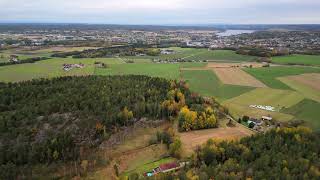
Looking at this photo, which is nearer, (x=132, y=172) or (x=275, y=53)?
(x=132, y=172)

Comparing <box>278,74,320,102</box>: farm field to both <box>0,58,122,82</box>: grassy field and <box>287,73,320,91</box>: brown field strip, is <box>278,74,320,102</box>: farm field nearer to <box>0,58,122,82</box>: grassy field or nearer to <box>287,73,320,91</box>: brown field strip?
<box>287,73,320,91</box>: brown field strip

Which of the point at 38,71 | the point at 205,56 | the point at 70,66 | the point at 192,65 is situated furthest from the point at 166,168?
the point at 205,56

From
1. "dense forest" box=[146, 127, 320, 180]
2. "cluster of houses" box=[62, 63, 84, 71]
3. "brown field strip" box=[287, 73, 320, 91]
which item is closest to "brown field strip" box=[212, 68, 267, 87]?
"brown field strip" box=[287, 73, 320, 91]

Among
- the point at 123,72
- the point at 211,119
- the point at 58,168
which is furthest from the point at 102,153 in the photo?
the point at 123,72

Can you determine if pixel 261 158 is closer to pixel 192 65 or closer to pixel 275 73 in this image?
pixel 275 73

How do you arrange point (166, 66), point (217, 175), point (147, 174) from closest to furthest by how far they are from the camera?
point (217, 175)
point (147, 174)
point (166, 66)

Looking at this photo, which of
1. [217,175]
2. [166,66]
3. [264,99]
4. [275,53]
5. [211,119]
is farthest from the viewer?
[275,53]

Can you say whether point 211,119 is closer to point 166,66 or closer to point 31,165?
point 31,165

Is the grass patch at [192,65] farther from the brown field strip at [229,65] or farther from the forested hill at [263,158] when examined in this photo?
the forested hill at [263,158]
